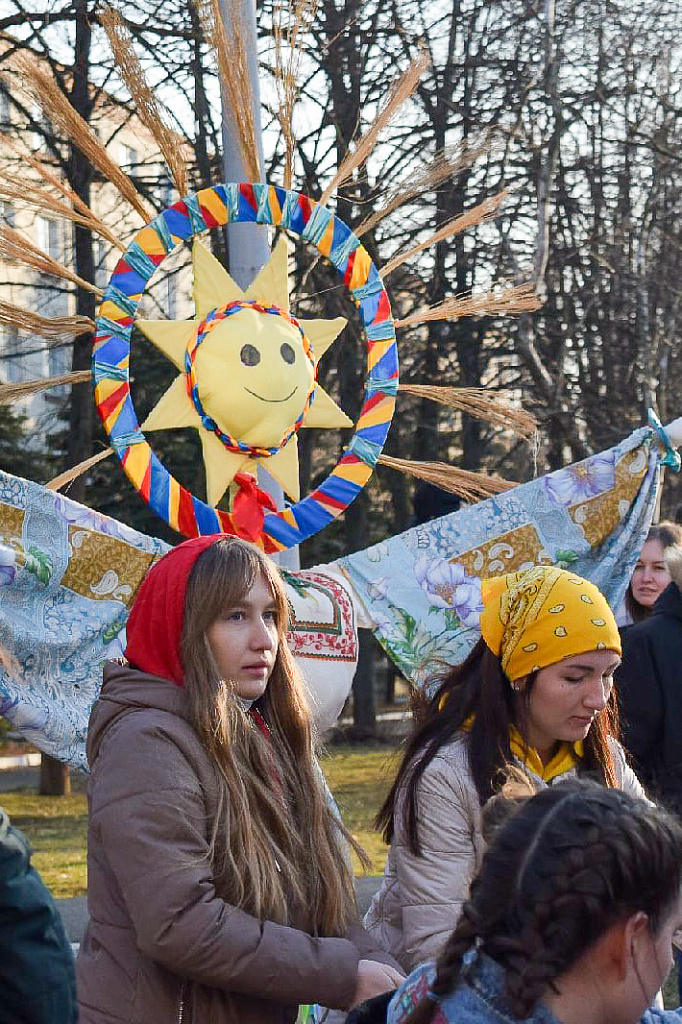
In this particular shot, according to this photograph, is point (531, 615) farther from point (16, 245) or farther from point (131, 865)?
point (16, 245)

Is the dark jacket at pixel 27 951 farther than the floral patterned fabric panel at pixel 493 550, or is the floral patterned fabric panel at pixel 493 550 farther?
the floral patterned fabric panel at pixel 493 550

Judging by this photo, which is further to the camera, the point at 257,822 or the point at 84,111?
the point at 84,111

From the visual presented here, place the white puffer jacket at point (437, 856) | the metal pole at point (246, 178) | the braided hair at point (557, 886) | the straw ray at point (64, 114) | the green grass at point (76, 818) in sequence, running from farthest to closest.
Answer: the green grass at point (76, 818) < the metal pole at point (246, 178) < the straw ray at point (64, 114) < the white puffer jacket at point (437, 856) < the braided hair at point (557, 886)

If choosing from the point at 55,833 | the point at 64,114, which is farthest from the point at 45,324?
the point at 55,833

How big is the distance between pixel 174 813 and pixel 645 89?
11.4 meters

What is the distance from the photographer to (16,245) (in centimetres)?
404

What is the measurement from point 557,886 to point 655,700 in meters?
2.52

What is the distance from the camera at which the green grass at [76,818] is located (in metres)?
8.10

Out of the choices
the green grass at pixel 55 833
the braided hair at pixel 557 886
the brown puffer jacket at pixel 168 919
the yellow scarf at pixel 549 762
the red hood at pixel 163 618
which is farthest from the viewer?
the green grass at pixel 55 833

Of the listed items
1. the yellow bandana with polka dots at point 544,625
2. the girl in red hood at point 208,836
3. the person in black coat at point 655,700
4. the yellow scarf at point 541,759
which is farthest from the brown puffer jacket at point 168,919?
the person in black coat at point 655,700

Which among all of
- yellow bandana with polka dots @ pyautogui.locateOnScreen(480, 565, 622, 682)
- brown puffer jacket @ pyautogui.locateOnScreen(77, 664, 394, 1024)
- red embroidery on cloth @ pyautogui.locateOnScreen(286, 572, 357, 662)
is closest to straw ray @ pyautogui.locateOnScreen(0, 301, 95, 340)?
red embroidery on cloth @ pyautogui.locateOnScreen(286, 572, 357, 662)

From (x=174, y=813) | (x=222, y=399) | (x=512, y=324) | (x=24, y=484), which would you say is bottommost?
(x=174, y=813)

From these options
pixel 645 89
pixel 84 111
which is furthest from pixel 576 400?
pixel 84 111

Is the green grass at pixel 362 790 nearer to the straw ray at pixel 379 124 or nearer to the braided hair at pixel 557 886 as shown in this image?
the straw ray at pixel 379 124
